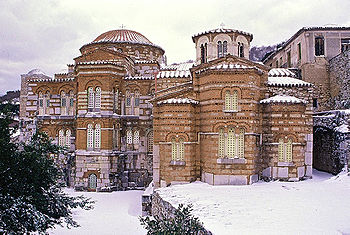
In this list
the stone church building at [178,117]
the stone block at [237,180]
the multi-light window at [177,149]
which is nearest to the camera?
the stone block at [237,180]

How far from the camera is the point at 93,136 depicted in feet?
70.7

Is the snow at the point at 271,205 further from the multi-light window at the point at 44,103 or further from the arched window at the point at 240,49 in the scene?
the multi-light window at the point at 44,103

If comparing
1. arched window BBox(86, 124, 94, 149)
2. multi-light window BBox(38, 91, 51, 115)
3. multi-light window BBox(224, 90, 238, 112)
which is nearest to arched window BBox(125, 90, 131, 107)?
arched window BBox(86, 124, 94, 149)

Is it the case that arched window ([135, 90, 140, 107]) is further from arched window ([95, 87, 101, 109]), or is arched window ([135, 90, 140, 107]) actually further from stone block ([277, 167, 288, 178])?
stone block ([277, 167, 288, 178])

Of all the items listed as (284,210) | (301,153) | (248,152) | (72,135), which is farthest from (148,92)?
(284,210)

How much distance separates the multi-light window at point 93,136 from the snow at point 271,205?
8.17 meters

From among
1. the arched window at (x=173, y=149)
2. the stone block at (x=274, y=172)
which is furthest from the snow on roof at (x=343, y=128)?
the arched window at (x=173, y=149)

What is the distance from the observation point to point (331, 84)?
74.9 feet

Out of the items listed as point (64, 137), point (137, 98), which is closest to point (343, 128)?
point (137, 98)

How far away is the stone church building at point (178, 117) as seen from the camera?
15836 millimetres

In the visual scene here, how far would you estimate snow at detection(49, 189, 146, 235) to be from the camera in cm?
1349

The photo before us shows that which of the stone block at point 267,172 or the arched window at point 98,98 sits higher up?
the arched window at point 98,98

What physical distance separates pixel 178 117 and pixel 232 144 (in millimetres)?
3097

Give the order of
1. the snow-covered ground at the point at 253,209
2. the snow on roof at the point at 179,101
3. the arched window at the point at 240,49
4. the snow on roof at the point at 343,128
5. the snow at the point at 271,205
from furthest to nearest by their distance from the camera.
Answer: the arched window at the point at 240,49 < the snow on roof at the point at 343,128 < the snow on roof at the point at 179,101 < the snow-covered ground at the point at 253,209 < the snow at the point at 271,205
